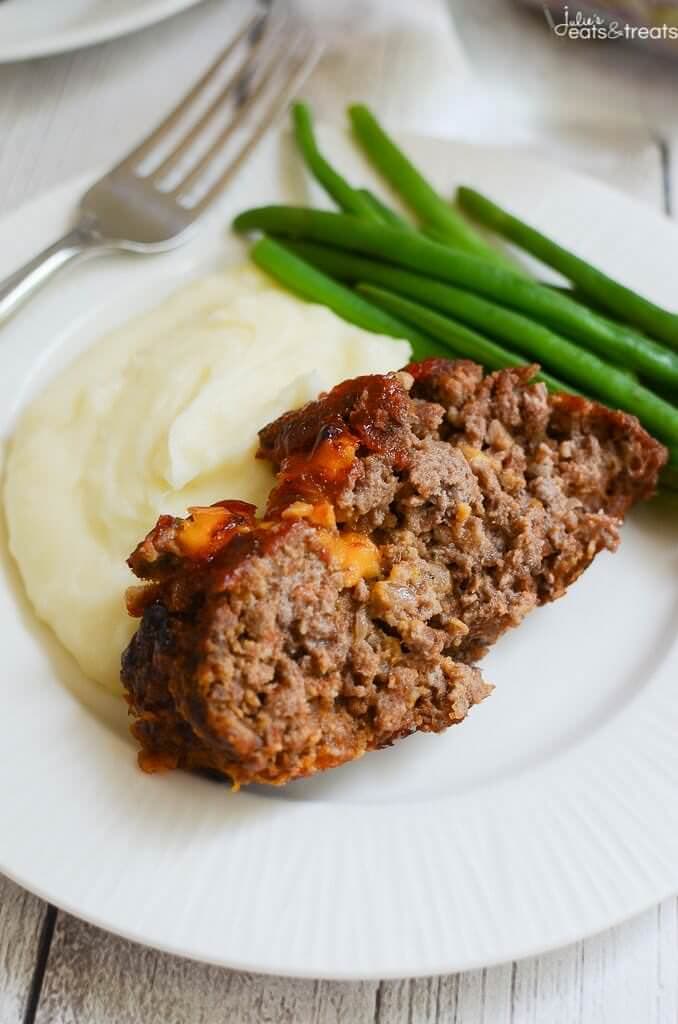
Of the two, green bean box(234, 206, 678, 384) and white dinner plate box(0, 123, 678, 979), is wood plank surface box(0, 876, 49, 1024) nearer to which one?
white dinner plate box(0, 123, 678, 979)

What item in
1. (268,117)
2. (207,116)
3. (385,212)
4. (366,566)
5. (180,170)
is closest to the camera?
(366,566)

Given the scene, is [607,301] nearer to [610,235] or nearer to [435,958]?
[610,235]

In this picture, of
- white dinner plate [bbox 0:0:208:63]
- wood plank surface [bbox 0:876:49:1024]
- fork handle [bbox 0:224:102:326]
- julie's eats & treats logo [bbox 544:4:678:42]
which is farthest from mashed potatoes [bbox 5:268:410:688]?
julie's eats & treats logo [bbox 544:4:678:42]

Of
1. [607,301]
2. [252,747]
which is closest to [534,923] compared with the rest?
[252,747]

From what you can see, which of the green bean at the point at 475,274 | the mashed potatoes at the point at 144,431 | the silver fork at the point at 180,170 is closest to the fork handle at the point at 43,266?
the silver fork at the point at 180,170

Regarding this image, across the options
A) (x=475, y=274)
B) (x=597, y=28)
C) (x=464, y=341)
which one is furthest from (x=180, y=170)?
(x=597, y=28)

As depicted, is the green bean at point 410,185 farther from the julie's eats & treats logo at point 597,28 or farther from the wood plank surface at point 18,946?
the wood plank surface at point 18,946

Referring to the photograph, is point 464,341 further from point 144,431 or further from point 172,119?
point 172,119
